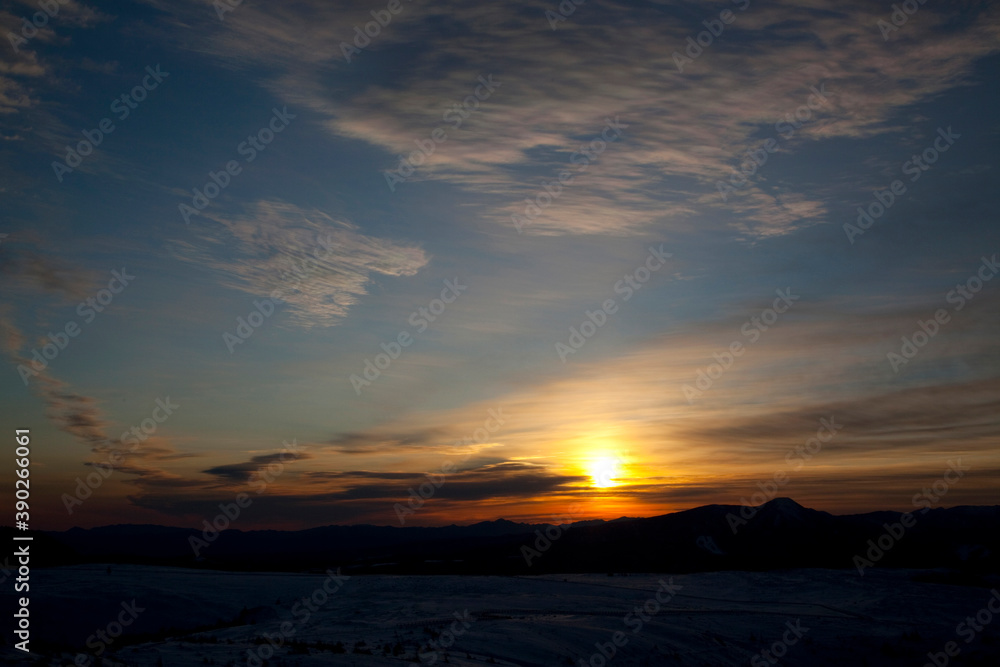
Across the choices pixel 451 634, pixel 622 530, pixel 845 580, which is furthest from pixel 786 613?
pixel 622 530

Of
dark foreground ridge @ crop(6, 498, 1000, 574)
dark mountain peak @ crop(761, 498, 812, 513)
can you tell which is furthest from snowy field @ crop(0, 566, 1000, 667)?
dark mountain peak @ crop(761, 498, 812, 513)

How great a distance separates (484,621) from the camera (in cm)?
2509

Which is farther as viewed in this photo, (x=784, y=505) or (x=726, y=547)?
(x=784, y=505)

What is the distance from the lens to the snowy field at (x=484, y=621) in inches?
771

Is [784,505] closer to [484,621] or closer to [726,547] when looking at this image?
[726,547]

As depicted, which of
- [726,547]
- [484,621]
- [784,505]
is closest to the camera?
[484,621]

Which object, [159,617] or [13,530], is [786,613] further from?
[13,530]

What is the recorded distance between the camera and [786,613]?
32.2 meters

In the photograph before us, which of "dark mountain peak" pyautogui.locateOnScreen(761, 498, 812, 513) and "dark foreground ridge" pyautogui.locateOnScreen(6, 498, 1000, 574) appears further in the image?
"dark mountain peak" pyautogui.locateOnScreen(761, 498, 812, 513)

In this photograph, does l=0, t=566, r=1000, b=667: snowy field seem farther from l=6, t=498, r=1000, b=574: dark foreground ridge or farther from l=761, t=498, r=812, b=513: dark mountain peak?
l=761, t=498, r=812, b=513: dark mountain peak

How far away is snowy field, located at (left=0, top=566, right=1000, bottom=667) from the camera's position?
1958 cm

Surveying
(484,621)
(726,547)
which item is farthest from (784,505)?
(484,621)

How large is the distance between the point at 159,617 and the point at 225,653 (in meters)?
12.1

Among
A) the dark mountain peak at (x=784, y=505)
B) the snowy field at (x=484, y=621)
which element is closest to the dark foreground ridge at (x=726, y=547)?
the dark mountain peak at (x=784, y=505)
